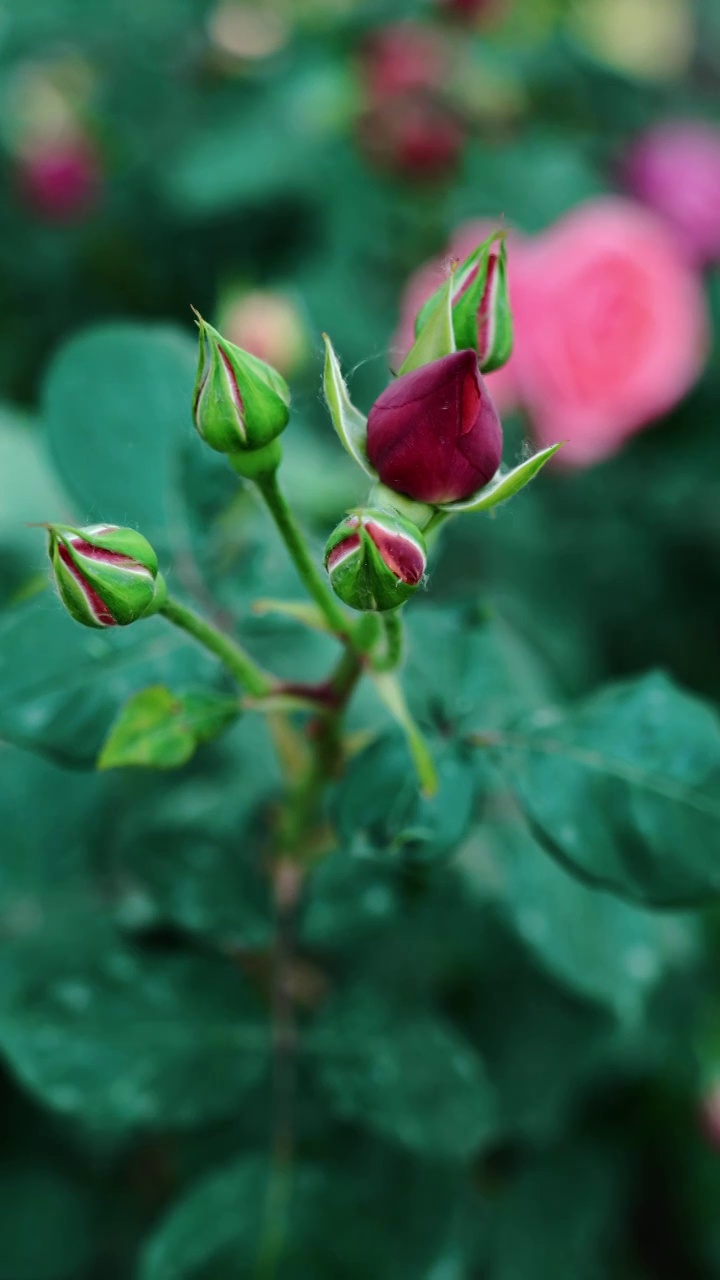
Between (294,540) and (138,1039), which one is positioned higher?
(294,540)

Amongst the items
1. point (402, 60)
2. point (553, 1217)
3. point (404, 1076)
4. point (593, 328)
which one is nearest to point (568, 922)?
point (404, 1076)

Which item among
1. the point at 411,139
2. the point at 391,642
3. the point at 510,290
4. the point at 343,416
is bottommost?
the point at 510,290

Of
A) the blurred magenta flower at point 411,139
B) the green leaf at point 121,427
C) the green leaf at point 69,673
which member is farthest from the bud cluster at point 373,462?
the blurred magenta flower at point 411,139

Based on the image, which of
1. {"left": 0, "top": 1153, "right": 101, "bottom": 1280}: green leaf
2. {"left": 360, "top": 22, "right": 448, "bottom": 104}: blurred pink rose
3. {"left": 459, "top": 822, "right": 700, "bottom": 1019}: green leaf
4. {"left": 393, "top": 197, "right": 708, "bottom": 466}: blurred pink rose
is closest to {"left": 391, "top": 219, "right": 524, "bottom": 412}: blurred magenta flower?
{"left": 393, "top": 197, "right": 708, "bottom": 466}: blurred pink rose

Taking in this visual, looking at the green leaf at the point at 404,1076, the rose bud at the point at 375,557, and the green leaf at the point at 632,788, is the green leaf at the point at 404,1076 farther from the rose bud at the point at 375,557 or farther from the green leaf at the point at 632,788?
the rose bud at the point at 375,557

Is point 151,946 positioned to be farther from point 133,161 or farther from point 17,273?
point 133,161

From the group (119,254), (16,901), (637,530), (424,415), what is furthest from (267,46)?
(424,415)

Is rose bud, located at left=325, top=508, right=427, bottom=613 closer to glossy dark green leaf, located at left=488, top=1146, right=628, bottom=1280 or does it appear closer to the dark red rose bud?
the dark red rose bud

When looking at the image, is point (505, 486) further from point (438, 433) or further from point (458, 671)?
point (458, 671)
